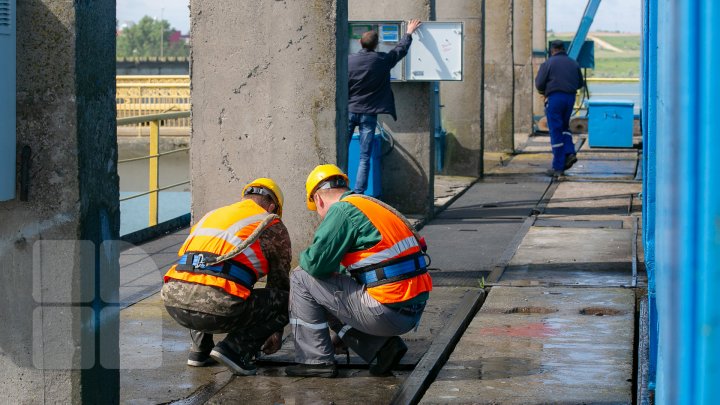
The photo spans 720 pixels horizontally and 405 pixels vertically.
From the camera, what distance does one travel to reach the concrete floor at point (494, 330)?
581 centimetres

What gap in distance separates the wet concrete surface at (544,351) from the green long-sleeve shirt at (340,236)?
0.85m

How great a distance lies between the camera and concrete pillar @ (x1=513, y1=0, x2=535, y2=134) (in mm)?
24328

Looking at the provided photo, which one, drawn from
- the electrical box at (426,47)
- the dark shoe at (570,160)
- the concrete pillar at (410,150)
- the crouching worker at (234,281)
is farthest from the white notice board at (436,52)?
the crouching worker at (234,281)

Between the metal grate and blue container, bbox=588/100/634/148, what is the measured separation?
1768cm

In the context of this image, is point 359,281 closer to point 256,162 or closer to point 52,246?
point 52,246

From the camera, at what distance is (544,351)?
6504 mm

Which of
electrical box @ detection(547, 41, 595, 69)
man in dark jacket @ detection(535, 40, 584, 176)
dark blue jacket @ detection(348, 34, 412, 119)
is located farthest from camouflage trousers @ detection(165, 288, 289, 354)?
electrical box @ detection(547, 41, 595, 69)

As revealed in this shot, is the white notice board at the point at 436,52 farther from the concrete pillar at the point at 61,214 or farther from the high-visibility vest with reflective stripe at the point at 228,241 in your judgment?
the concrete pillar at the point at 61,214

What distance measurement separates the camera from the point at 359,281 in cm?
610

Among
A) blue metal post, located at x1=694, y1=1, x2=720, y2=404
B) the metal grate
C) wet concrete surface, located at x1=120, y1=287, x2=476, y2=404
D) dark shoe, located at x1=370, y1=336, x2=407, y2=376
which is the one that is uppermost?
the metal grate

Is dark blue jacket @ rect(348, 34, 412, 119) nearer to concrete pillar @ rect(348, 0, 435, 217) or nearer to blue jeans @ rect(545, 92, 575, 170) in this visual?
concrete pillar @ rect(348, 0, 435, 217)

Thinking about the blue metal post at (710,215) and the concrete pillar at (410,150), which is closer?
the blue metal post at (710,215)

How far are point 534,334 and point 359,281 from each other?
144 cm

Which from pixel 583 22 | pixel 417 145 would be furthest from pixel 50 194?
pixel 583 22
